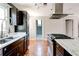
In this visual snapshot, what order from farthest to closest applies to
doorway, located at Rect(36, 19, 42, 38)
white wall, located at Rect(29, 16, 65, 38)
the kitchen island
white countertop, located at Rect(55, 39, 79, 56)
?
1. doorway, located at Rect(36, 19, 42, 38)
2. white wall, located at Rect(29, 16, 65, 38)
3. the kitchen island
4. white countertop, located at Rect(55, 39, 79, 56)

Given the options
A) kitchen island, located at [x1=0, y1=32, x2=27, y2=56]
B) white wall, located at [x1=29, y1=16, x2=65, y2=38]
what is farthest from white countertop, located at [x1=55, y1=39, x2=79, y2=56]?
white wall, located at [x1=29, y1=16, x2=65, y2=38]

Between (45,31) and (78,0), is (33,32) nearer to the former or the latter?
(45,31)

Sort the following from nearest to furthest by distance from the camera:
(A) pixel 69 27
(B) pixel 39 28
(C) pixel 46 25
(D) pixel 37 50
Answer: (D) pixel 37 50 → (C) pixel 46 25 → (B) pixel 39 28 → (A) pixel 69 27

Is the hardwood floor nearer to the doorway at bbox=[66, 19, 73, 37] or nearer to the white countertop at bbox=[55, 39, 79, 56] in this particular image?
the white countertop at bbox=[55, 39, 79, 56]

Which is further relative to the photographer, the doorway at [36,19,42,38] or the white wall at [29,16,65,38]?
the doorway at [36,19,42,38]

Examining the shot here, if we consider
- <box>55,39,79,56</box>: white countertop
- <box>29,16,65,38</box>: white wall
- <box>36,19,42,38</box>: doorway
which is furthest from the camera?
<box>36,19,42,38</box>: doorway

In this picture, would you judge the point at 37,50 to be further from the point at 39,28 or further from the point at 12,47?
the point at 39,28

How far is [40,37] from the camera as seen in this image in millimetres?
11188

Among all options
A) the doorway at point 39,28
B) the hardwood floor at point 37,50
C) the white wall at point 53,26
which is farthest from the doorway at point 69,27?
the hardwood floor at point 37,50

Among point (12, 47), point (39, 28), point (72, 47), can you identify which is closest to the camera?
point (72, 47)

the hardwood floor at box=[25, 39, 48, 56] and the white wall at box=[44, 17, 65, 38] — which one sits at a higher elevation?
the white wall at box=[44, 17, 65, 38]

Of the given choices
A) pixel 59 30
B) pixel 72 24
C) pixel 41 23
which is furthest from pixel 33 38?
pixel 72 24

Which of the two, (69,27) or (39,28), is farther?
(69,27)

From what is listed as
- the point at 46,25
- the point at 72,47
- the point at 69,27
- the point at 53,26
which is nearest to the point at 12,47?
the point at 72,47
